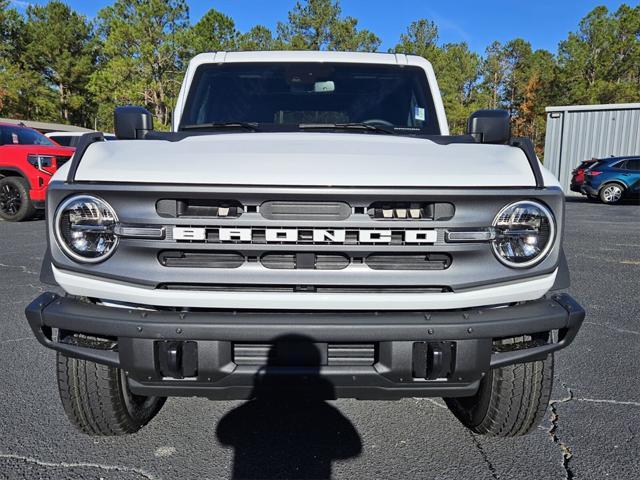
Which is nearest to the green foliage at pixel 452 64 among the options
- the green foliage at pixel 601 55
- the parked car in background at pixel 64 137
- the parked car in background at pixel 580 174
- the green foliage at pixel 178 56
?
the green foliage at pixel 178 56

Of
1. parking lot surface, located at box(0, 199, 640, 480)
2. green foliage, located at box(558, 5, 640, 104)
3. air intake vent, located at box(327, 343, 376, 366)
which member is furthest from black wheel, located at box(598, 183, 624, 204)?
green foliage, located at box(558, 5, 640, 104)

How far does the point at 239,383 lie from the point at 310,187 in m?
0.78

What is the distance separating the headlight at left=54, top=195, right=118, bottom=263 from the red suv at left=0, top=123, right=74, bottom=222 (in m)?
8.25

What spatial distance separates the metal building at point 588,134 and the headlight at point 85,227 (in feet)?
68.8

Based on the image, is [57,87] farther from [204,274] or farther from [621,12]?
[204,274]

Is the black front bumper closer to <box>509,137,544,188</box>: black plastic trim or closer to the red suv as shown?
<box>509,137,544,188</box>: black plastic trim

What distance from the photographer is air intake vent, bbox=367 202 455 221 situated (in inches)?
76.6

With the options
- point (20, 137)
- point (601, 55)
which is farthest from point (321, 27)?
point (20, 137)

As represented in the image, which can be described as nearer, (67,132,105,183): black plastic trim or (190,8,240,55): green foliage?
(67,132,105,183): black plastic trim

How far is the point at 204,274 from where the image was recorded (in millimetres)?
1904

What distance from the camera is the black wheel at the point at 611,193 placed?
52.6 feet

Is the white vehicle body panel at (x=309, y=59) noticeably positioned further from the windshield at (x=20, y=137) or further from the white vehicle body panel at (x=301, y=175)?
the windshield at (x=20, y=137)

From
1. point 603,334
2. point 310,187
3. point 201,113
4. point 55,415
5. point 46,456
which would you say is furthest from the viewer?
point 603,334

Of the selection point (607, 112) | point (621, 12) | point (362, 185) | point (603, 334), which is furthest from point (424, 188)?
point (621, 12)
